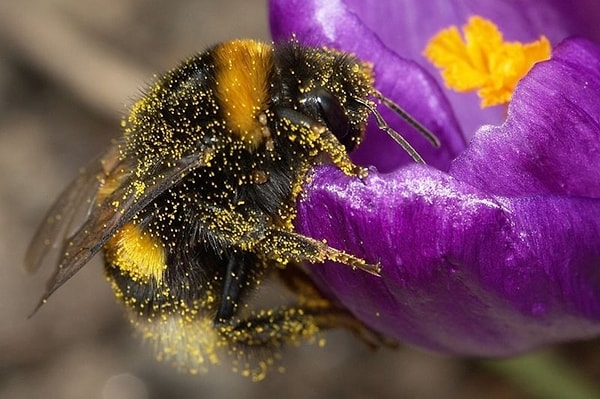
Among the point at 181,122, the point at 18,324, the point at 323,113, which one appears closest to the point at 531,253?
the point at 323,113

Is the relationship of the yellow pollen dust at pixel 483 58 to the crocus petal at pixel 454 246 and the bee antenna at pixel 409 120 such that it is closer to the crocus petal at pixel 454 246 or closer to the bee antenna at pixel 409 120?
the bee antenna at pixel 409 120

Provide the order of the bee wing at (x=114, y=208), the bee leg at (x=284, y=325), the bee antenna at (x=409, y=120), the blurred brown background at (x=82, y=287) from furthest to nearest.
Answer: the blurred brown background at (x=82, y=287)
the bee leg at (x=284, y=325)
the bee antenna at (x=409, y=120)
the bee wing at (x=114, y=208)

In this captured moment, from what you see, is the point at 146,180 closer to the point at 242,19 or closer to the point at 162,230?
the point at 162,230

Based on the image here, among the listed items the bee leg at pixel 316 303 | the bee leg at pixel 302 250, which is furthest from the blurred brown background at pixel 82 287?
the bee leg at pixel 302 250

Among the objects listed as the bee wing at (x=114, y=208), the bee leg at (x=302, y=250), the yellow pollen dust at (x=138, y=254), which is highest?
the bee wing at (x=114, y=208)

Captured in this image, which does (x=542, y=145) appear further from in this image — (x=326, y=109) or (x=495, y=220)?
(x=326, y=109)

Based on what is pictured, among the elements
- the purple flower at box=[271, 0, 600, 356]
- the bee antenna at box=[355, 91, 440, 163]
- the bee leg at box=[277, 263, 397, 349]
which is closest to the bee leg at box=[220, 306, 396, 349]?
the bee leg at box=[277, 263, 397, 349]
